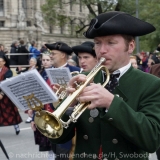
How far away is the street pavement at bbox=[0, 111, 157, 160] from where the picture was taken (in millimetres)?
8852

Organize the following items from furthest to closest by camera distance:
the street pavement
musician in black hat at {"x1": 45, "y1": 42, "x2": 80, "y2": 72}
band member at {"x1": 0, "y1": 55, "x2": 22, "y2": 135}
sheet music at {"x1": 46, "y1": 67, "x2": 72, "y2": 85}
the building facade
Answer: the building facade < band member at {"x1": 0, "y1": 55, "x2": 22, "y2": 135} < the street pavement < musician in black hat at {"x1": 45, "y1": 42, "x2": 80, "y2": 72} < sheet music at {"x1": 46, "y1": 67, "x2": 72, "y2": 85}

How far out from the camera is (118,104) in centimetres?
300

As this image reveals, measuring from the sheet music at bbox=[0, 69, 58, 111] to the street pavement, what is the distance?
3878 mm

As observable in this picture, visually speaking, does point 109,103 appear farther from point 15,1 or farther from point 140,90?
point 15,1

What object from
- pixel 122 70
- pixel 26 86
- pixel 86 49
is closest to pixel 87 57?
pixel 86 49

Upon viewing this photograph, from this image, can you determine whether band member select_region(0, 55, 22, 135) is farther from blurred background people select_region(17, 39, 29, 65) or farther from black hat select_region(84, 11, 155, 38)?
blurred background people select_region(17, 39, 29, 65)

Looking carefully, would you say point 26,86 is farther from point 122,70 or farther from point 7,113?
point 7,113

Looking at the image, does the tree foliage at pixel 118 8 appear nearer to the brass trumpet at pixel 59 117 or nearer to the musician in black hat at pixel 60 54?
the musician in black hat at pixel 60 54

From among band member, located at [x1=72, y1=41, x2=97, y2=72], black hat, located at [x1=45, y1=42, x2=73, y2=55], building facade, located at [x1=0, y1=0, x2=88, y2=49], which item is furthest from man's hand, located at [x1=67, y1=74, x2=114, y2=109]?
building facade, located at [x1=0, y1=0, x2=88, y2=49]

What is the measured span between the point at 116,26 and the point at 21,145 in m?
7.12

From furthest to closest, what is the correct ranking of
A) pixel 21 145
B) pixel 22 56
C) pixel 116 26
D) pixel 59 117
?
pixel 22 56 → pixel 21 145 → pixel 116 26 → pixel 59 117

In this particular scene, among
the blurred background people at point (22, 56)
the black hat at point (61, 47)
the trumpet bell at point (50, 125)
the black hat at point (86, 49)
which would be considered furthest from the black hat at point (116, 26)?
the blurred background people at point (22, 56)

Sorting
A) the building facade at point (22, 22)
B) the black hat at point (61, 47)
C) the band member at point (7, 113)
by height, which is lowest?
the building facade at point (22, 22)

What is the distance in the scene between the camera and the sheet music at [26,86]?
4723 millimetres
